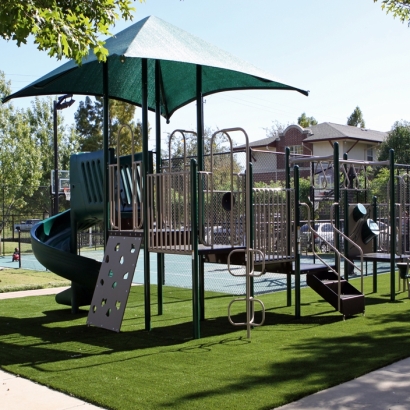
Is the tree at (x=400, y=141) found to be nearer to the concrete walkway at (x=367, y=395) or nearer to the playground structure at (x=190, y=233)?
the playground structure at (x=190, y=233)

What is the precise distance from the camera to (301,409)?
4.88 metres

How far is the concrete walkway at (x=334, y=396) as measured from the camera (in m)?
5.01

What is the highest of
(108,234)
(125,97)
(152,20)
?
(152,20)

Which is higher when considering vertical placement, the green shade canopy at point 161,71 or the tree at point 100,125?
Answer: the tree at point 100,125

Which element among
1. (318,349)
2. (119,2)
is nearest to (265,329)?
(318,349)

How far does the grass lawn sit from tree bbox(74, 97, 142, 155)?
56.9 ft

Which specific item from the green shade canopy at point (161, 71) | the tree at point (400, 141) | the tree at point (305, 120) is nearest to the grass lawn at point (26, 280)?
the green shade canopy at point (161, 71)

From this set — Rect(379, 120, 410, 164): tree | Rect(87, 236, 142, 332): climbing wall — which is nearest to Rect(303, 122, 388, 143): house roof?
Rect(379, 120, 410, 164): tree

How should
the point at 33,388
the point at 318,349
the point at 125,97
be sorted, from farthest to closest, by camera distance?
the point at 125,97 < the point at 318,349 < the point at 33,388

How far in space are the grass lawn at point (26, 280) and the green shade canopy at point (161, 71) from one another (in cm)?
536

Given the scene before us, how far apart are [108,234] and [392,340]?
4.46 m

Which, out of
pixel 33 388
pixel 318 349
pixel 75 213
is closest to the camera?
pixel 33 388

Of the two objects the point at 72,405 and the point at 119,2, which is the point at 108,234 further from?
the point at 72,405

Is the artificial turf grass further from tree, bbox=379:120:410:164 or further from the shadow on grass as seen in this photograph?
tree, bbox=379:120:410:164
